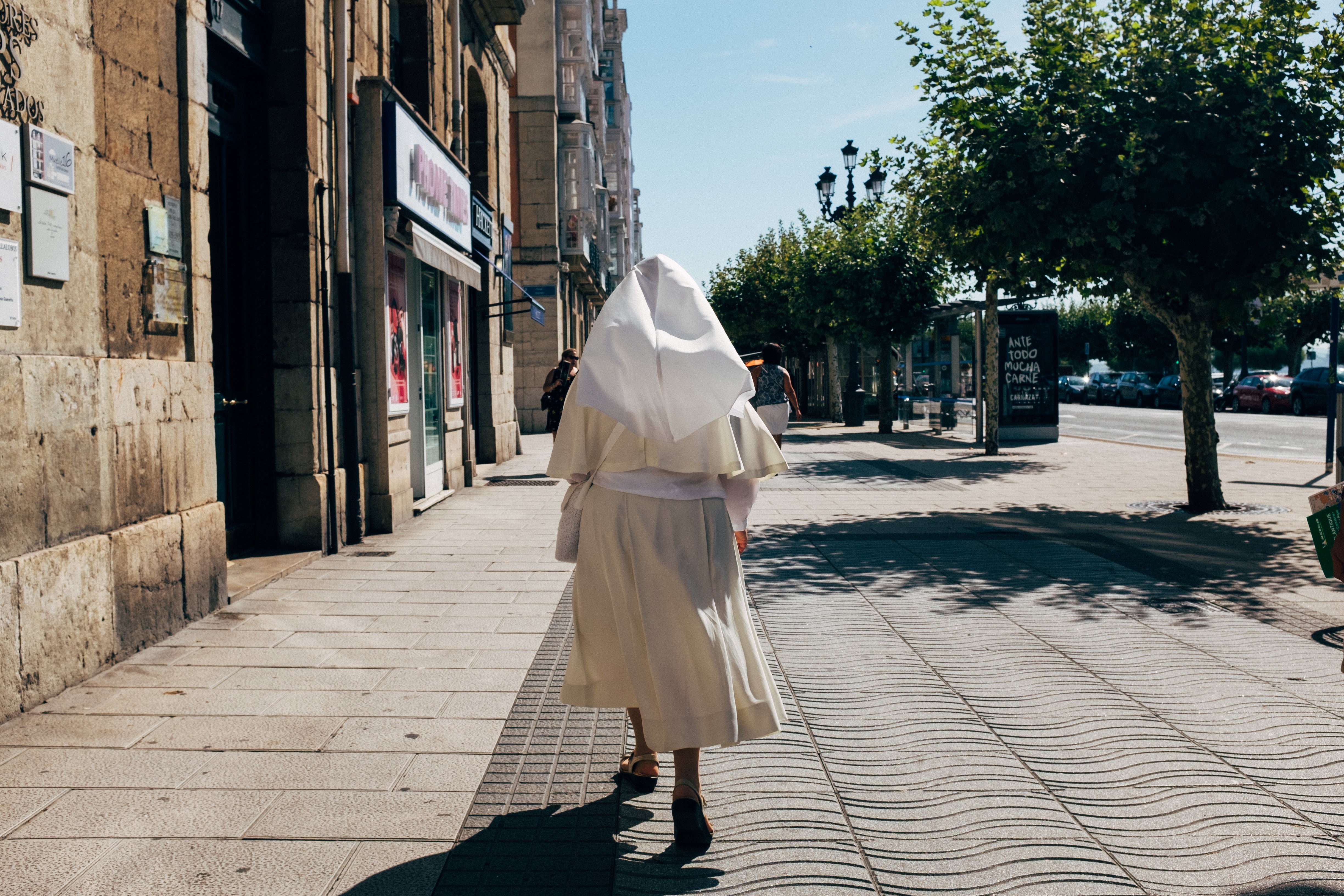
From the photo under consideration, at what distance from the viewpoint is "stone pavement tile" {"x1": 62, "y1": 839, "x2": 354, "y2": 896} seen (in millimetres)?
3039

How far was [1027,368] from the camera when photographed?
75.1ft

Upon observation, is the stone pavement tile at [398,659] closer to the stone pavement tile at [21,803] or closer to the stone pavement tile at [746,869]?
the stone pavement tile at [21,803]

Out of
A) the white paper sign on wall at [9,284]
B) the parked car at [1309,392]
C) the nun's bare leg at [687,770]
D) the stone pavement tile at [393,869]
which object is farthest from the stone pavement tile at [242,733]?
the parked car at [1309,392]

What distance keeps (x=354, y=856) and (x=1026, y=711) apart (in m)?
2.79

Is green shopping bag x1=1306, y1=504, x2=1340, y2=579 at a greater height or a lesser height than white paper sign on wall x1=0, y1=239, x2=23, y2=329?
lesser

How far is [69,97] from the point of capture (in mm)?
5145

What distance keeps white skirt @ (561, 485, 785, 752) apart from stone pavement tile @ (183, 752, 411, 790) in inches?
31.7

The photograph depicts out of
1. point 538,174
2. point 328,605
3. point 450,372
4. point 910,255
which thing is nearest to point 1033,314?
point 910,255

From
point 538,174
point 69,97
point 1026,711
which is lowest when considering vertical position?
point 1026,711

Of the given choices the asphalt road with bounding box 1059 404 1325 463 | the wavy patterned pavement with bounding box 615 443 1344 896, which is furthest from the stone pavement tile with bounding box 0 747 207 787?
the asphalt road with bounding box 1059 404 1325 463

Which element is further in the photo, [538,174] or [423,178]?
[538,174]

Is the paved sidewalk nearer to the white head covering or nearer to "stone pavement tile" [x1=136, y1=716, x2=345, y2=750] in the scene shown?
"stone pavement tile" [x1=136, y1=716, x2=345, y2=750]

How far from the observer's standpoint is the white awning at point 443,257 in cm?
1093

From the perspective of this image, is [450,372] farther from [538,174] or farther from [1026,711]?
[538,174]
